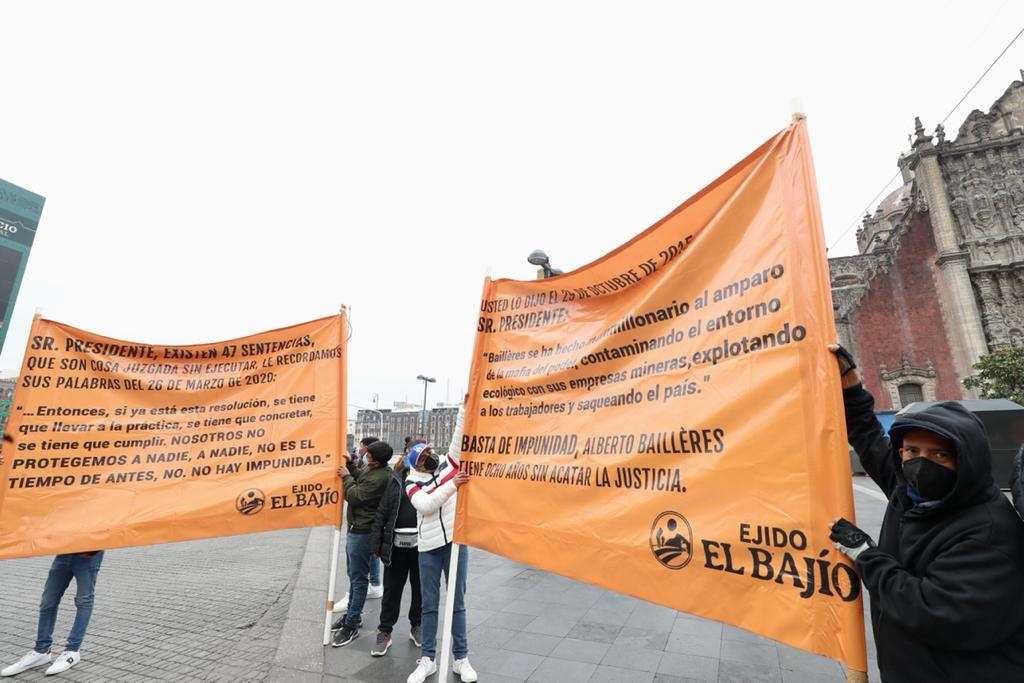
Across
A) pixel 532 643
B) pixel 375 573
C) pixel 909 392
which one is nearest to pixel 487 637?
pixel 532 643

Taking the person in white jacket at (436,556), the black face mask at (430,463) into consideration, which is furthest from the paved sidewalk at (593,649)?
the black face mask at (430,463)

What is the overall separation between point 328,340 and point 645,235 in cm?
335

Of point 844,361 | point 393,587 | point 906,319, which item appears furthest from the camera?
point 906,319

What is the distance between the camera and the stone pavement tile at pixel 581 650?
439cm

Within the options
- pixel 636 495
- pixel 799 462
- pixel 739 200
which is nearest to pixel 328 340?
pixel 636 495

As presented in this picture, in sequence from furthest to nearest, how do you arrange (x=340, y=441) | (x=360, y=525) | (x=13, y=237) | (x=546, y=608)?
(x=13, y=237) < (x=546, y=608) < (x=360, y=525) < (x=340, y=441)

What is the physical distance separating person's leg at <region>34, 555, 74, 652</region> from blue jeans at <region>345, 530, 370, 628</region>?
247 centimetres

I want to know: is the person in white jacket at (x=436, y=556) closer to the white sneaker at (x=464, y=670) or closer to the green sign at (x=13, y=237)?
the white sneaker at (x=464, y=670)

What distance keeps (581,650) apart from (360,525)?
2528 mm

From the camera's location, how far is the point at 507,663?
4.34 meters

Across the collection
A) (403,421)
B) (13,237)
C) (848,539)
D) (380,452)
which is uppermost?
(13,237)

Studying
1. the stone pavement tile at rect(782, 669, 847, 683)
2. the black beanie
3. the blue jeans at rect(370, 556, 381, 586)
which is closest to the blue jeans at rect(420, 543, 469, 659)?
the black beanie

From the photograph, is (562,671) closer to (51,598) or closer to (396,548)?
(396,548)

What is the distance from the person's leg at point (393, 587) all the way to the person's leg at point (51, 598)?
2.86 metres
